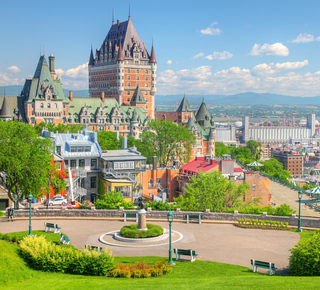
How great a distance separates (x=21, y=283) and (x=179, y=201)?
28.9m

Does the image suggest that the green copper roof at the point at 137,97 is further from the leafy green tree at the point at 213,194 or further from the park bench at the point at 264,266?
the park bench at the point at 264,266

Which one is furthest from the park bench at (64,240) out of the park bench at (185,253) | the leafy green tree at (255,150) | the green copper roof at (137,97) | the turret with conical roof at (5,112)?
the leafy green tree at (255,150)

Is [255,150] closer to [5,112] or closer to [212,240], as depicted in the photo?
[5,112]

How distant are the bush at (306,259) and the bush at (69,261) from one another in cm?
911

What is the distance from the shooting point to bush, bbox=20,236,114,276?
24.0 metres

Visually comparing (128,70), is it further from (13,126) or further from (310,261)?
(310,261)

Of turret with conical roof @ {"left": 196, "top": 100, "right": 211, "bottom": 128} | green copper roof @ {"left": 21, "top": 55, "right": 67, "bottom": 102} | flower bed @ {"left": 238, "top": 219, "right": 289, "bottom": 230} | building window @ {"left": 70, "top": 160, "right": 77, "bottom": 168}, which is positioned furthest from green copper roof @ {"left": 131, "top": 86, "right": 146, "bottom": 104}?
flower bed @ {"left": 238, "top": 219, "right": 289, "bottom": 230}

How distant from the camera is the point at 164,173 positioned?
244ft

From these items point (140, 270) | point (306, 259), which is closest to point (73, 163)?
point (140, 270)

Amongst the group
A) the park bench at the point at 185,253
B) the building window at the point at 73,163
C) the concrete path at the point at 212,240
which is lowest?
the concrete path at the point at 212,240

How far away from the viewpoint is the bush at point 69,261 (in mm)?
24016

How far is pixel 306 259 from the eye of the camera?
76.5ft

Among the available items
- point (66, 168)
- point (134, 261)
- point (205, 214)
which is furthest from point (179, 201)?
point (134, 261)

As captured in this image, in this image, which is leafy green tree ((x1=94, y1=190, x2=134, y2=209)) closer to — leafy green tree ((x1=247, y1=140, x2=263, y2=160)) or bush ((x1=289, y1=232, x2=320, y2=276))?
bush ((x1=289, y1=232, x2=320, y2=276))
